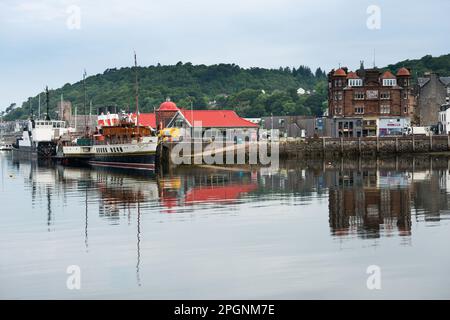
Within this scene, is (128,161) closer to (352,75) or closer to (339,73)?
(339,73)

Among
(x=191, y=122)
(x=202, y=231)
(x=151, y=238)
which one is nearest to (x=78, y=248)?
(x=151, y=238)

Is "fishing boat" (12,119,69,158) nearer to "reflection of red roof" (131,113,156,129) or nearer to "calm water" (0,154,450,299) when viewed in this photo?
"reflection of red roof" (131,113,156,129)

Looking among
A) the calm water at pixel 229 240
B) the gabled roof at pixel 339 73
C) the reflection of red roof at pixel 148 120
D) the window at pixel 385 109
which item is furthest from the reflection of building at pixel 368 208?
the reflection of red roof at pixel 148 120

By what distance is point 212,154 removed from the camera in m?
104

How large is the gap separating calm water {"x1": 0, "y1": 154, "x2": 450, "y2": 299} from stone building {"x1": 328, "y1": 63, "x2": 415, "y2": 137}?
6617cm

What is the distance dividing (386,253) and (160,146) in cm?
→ 6145

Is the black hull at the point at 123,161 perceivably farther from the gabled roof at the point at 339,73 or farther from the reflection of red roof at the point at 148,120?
the gabled roof at the point at 339,73

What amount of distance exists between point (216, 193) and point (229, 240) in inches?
880

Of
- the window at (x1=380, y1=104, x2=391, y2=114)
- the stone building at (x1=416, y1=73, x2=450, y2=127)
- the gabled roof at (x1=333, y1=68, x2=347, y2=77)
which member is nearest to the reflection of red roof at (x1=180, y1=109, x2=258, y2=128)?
the gabled roof at (x1=333, y1=68, x2=347, y2=77)

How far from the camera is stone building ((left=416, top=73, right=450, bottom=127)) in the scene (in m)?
147

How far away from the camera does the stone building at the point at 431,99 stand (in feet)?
482

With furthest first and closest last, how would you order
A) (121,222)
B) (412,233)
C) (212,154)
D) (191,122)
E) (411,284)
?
1. (191,122)
2. (212,154)
3. (121,222)
4. (412,233)
5. (411,284)

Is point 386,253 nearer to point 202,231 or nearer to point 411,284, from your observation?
point 411,284

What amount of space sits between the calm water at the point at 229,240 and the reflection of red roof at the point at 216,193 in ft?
0.49
